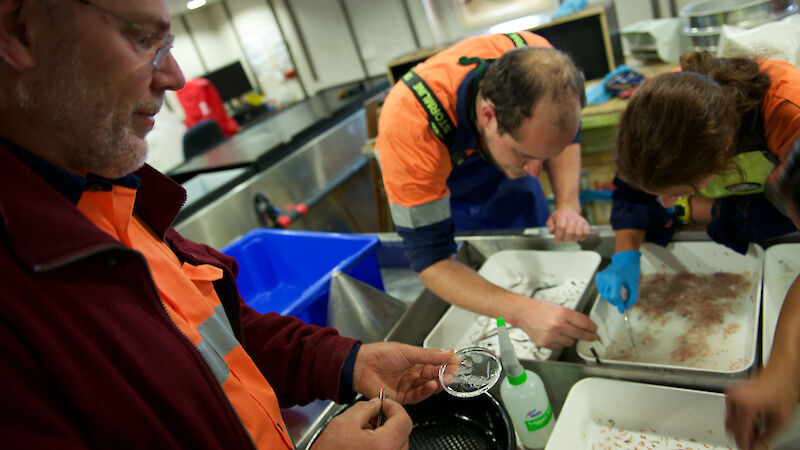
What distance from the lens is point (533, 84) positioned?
1.35 meters

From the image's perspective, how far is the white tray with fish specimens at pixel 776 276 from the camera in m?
1.19

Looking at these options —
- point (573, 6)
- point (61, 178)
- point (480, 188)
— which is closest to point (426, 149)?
point (480, 188)

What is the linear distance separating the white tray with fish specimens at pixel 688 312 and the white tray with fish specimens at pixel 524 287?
13 centimetres

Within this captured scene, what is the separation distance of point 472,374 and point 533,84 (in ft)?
2.55

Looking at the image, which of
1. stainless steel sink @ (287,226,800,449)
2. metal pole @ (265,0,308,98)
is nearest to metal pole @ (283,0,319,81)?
metal pole @ (265,0,308,98)

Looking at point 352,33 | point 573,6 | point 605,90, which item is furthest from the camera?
point 352,33

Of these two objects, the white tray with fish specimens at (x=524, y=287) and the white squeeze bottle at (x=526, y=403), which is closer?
the white squeeze bottle at (x=526, y=403)

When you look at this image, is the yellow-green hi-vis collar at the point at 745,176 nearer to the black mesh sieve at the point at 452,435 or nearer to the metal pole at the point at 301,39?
the black mesh sieve at the point at 452,435

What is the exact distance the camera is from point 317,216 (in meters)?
3.36

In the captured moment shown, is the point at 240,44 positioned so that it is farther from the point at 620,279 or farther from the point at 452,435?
the point at 452,435

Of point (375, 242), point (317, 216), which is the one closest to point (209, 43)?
point (317, 216)

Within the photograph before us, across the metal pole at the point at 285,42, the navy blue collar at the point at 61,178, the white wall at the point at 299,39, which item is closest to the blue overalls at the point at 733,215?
the navy blue collar at the point at 61,178

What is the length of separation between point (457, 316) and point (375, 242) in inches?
16.6

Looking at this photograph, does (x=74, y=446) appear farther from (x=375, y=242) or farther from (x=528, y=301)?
(x=375, y=242)
